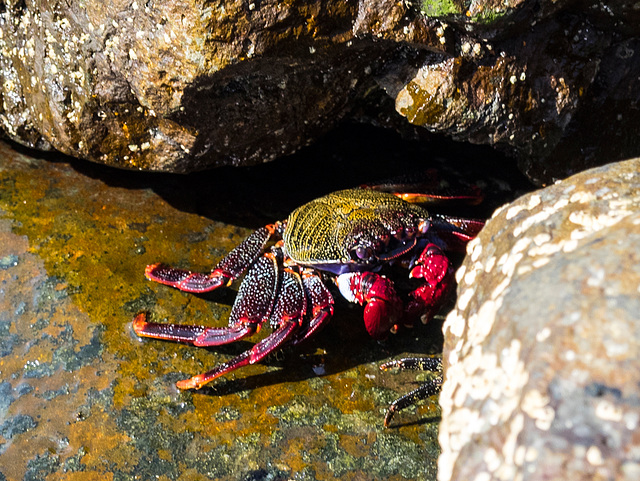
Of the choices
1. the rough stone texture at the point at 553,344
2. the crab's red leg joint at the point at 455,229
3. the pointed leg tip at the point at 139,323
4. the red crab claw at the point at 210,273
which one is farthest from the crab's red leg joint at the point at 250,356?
the rough stone texture at the point at 553,344

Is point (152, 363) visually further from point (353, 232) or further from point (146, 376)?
point (353, 232)

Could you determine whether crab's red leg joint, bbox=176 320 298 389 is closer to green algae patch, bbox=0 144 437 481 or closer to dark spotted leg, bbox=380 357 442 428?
green algae patch, bbox=0 144 437 481

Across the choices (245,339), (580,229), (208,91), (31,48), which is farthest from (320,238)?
(31,48)

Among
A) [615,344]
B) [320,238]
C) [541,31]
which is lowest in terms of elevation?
[320,238]

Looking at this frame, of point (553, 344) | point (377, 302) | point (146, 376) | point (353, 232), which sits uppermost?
point (553, 344)

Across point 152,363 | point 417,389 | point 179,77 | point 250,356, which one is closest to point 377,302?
point 417,389

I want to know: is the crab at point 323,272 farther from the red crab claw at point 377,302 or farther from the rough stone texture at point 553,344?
the rough stone texture at point 553,344

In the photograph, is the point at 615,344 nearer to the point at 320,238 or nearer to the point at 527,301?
the point at 527,301
